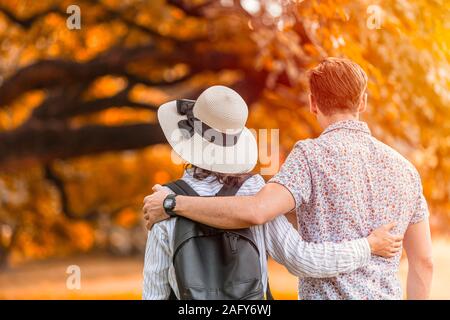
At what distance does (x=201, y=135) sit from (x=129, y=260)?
69.0 ft

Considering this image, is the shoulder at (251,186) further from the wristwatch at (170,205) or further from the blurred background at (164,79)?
the blurred background at (164,79)

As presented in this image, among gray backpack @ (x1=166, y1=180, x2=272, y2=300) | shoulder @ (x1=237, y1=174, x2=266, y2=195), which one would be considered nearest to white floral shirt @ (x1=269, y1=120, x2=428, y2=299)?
shoulder @ (x1=237, y1=174, x2=266, y2=195)

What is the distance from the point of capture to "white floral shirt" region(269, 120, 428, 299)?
2.53 m

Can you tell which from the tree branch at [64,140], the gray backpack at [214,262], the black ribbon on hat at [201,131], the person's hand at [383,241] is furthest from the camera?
the tree branch at [64,140]

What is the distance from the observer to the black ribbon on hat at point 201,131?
2.71 meters

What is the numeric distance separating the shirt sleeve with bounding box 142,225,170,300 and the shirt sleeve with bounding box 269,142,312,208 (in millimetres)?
430

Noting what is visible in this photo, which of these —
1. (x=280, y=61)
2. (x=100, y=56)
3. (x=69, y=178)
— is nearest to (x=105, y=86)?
(x=69, y=178)

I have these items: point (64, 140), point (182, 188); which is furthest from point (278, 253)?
point (64, 140)

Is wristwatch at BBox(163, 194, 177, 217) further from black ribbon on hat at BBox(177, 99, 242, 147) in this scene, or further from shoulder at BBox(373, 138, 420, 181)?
shoulder at BBox(373, 138, 420, 181)

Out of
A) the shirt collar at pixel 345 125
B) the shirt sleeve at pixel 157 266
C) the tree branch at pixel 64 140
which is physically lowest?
the shirt sleeve at pixel 157 266

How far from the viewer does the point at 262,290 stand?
2582 millimetres

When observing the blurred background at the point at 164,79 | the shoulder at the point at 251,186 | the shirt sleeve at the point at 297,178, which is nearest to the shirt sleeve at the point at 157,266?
the shoulder at the point at 251,186

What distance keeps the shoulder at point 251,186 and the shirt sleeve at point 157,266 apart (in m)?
0.31
